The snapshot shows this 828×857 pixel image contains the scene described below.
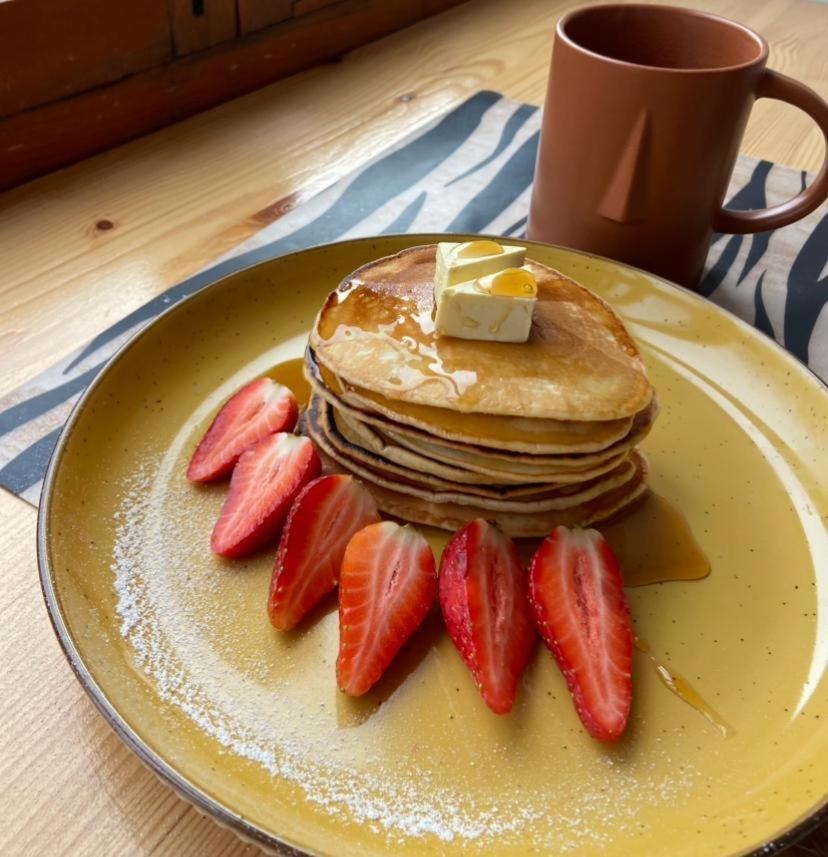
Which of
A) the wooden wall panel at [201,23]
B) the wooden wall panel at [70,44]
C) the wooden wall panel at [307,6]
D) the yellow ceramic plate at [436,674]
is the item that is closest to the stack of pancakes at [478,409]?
the yellow ceramic plate at [436,674]

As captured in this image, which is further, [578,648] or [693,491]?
[693,491]

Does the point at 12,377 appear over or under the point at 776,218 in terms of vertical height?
under

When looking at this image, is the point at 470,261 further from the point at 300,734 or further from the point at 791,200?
the point at 791,200

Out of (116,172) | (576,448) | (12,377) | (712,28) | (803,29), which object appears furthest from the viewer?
(803,29)

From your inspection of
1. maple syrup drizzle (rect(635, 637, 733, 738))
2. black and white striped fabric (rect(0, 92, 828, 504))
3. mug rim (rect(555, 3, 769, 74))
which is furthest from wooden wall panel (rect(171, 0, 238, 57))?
maple syrup drizzle (rect(635, 637, 733, 738))

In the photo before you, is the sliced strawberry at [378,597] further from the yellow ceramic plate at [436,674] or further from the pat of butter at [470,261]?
the pat of butter at [470,261]

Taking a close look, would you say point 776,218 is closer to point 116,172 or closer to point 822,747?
point 822,747

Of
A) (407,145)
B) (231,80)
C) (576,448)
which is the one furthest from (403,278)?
(231,80)
